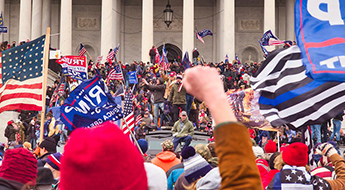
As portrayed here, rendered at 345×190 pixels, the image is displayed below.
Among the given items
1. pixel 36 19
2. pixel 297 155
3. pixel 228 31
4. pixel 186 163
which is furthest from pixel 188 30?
pixel 297 155

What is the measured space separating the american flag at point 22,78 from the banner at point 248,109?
3913mm

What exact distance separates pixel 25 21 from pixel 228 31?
15.1 metres

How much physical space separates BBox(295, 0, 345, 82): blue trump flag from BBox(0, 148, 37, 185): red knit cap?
7.53 feet

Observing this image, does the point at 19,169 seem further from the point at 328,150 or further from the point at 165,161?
the point at 165,161

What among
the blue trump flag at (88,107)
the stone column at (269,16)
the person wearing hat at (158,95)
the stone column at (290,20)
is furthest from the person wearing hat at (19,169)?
the stone column at (290,20)

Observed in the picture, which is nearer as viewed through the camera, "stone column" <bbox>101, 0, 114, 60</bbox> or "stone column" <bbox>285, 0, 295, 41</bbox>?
"stone column" <bbox>101, 0, 114, 60</bbox>

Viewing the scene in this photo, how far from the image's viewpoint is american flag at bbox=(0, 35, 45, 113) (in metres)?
10.6

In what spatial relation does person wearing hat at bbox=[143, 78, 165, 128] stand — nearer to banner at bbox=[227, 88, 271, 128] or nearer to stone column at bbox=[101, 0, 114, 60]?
banner at bbox=[227, 88, 271, 128]

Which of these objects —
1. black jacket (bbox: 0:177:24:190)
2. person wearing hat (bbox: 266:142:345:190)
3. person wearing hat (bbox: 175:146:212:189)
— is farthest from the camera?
person wearing hat (bbox: 175:146:212:189)

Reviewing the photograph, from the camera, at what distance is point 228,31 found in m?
37.6

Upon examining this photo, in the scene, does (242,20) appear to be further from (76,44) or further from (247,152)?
(247,152)

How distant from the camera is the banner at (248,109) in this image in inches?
315

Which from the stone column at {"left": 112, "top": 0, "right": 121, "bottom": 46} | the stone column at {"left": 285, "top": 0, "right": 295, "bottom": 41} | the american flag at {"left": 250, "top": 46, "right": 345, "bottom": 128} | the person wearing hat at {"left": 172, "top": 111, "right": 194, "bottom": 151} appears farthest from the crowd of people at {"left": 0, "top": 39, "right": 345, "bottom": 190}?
the stone column at {"left": 285, "top": 0, "right": 295, "bottom": 41}

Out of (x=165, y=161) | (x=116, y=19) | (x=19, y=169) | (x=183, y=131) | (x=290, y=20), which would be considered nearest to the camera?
(x=19, y=169)
